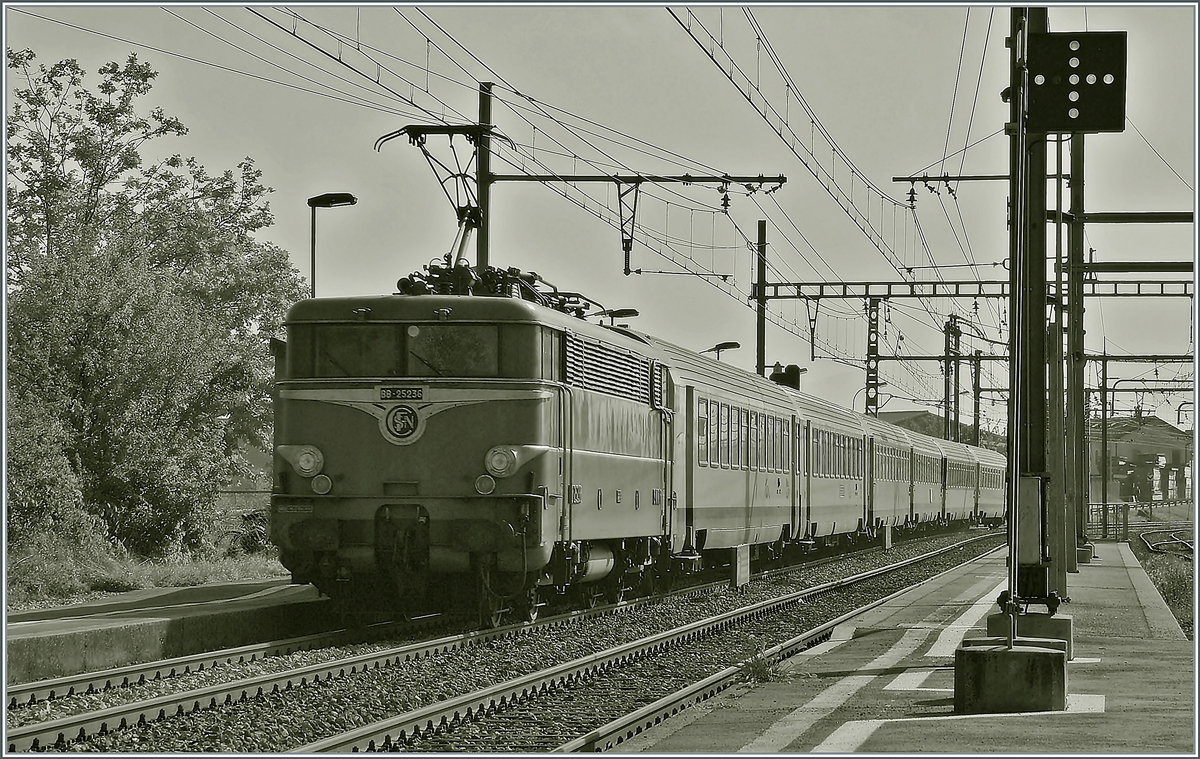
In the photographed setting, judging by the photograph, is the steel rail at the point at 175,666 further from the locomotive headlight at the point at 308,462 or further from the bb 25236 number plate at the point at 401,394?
the bb 25236 number plate at the point at 401,394

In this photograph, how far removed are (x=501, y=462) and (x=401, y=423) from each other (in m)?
1.05

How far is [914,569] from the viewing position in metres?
30.9

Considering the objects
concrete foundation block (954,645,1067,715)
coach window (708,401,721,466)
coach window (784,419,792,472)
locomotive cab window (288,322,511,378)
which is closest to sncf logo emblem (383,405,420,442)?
locomotive cab window (288,322,511,378)

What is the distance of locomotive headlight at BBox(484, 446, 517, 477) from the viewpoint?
15.3 meters

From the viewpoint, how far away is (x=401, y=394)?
15539 mm

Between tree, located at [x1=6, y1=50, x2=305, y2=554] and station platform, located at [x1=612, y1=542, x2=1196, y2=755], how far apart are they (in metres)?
13.8

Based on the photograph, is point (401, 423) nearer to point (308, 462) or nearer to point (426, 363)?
point (426, 363)

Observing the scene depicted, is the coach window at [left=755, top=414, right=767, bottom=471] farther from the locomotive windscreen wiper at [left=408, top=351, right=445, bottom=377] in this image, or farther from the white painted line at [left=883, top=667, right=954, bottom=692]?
the white painted line at [left=883, top=667, right=954, bottom=692]

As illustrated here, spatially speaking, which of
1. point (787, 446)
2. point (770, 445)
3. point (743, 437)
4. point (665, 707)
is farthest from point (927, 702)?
point (787, 446)

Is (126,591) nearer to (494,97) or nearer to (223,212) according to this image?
(494,97)

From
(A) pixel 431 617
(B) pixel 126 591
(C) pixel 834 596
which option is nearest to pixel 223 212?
(B) pixel 126 591

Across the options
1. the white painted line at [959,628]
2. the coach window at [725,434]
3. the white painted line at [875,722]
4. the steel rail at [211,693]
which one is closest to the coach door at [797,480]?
the coach window at [725,434]

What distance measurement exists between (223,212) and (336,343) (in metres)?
24.5

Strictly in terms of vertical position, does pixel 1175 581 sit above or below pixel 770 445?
below
